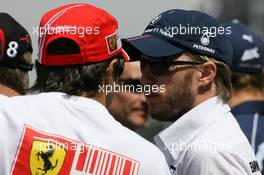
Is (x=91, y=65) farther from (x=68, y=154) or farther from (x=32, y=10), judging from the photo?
(x=32, y=10)

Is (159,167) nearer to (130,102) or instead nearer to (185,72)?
(185,72)

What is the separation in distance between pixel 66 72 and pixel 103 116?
0.25 metres

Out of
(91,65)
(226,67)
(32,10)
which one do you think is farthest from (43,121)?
(32,10)

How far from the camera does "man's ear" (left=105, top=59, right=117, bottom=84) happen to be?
2.94 meters

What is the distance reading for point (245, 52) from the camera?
492 centimetres

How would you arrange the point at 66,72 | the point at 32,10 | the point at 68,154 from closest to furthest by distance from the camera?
1. the point at 68,154
2. the point at 66,72
3. the point at 32,10

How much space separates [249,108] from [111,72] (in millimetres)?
1964

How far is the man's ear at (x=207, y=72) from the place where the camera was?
339 centimetres

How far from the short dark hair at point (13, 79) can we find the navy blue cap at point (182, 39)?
512 mm

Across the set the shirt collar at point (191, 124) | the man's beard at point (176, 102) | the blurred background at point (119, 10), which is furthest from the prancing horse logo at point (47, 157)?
the blurred background at point (119, 10)

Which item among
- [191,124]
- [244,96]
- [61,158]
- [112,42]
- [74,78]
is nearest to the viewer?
[61,158]

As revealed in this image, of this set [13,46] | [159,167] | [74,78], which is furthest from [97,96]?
[13,46]

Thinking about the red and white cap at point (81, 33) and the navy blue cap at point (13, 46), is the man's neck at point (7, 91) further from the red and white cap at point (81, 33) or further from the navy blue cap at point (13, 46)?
the red and white cap at point (81, 33)

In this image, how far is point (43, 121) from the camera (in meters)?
2.72
